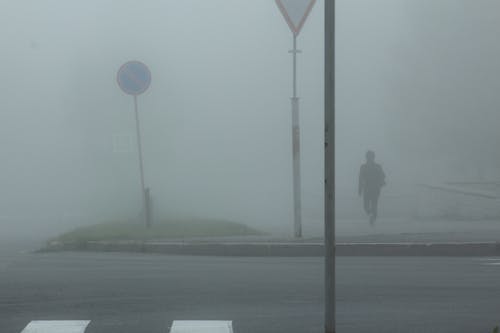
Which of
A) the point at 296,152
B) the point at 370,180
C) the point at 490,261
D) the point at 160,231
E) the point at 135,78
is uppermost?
the point at 135,78

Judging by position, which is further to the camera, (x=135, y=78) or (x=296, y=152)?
(x=135, y=78)

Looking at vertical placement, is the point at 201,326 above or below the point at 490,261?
above

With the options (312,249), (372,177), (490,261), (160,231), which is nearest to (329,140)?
(490,261)

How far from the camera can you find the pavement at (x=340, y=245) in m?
16.2

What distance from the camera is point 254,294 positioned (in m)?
10.8

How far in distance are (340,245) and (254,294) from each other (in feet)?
18.4

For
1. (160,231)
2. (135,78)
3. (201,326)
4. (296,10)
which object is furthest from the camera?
(135,78)

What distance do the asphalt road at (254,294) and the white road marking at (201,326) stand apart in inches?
3.5

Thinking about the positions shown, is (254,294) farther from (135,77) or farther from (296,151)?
(135,77)

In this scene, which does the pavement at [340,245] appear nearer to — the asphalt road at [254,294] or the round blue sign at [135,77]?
the asphalt road at [254,294]

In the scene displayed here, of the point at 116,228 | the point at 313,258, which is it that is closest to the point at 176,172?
the point at 116,228

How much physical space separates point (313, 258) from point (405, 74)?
3610 centimetres

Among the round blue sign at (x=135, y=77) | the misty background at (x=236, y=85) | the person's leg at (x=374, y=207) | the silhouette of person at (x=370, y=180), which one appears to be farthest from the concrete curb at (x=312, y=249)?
the misty background at (x=236, y=85)

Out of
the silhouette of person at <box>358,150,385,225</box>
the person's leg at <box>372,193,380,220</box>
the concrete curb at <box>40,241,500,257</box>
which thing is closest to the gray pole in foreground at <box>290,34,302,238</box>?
the concrete curb at <box>40,241,500,257</box>
